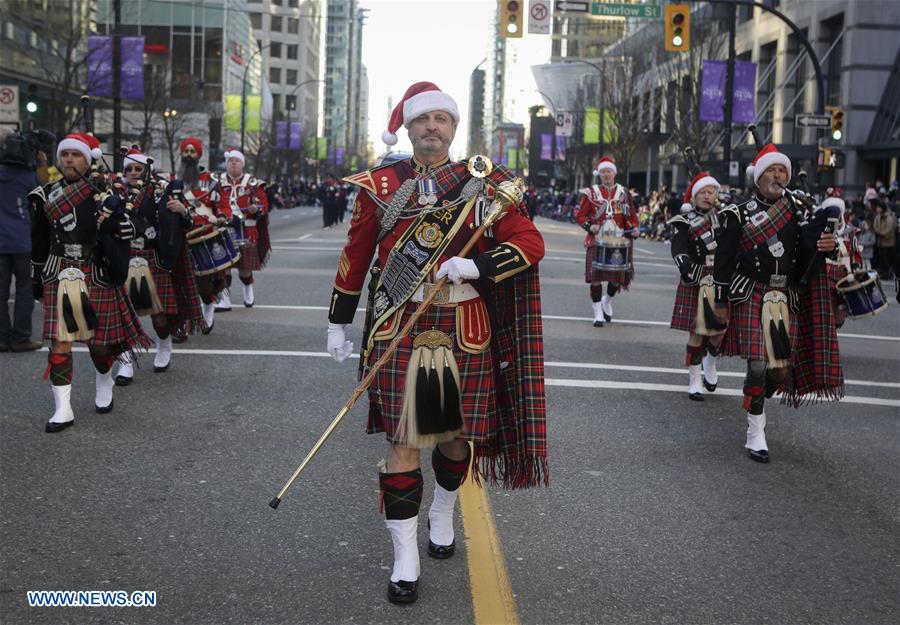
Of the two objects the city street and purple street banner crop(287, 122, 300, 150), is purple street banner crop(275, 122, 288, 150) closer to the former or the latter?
purple street banner crop(287, 122, 300, 150)

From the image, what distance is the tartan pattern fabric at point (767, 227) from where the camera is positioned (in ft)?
21.8

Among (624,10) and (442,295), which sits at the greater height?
(624,10)

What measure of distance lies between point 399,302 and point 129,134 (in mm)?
50884

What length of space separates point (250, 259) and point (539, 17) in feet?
52.3

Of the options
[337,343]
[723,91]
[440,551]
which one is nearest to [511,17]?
[723,91]

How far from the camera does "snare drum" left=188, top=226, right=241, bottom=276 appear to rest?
1104 cm

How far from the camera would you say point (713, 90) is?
32562mm

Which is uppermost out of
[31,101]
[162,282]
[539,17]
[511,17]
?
[539,17]

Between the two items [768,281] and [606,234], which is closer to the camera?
[768,281]

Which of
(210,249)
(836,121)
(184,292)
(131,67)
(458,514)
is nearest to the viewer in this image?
(458,514)

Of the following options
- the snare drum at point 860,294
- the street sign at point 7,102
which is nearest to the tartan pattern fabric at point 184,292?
the snare drum at point 860,294

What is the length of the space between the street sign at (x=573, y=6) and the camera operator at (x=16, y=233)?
51.1 ft

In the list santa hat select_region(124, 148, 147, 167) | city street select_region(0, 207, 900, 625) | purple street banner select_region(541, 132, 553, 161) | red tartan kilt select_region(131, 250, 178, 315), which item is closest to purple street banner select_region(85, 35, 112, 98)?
santa hat select_region(124, 148, 147, 167)

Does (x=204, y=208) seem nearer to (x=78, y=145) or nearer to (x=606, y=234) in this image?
(x=78, y=145)
